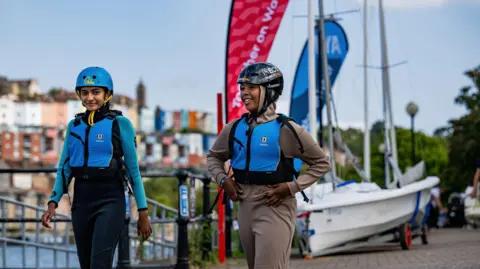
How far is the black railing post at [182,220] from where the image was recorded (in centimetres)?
1341

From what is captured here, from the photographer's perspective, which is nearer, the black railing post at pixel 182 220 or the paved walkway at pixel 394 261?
the black railing post at pixel 182 220

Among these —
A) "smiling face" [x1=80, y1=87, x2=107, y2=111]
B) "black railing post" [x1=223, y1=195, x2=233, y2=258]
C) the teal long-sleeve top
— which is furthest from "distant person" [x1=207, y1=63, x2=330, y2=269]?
"black railing post" [x1=223, y1=195, x2=233, y2=258]

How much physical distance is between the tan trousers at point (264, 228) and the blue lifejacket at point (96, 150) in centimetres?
83

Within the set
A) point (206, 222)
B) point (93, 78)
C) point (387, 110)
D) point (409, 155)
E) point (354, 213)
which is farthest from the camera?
point (409, 155)

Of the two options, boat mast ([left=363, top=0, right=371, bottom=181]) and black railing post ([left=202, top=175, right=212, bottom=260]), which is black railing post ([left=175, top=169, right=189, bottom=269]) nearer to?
black railing post ([left=202, top=175, right=212, bottom=260])

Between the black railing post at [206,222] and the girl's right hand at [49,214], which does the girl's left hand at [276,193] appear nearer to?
the girl's right hand at [49,214]

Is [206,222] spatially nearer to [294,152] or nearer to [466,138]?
[294,152]

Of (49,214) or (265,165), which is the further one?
(49,214)

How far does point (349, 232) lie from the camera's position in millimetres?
18562

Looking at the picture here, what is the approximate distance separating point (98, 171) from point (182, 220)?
6574 mm

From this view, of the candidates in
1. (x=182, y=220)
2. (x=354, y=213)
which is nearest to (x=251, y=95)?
(x=182, y=220)

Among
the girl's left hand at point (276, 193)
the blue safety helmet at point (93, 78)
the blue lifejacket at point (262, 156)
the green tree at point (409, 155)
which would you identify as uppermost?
the blue safety helmet at point (93, 78)

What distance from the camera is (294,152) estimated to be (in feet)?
23.0

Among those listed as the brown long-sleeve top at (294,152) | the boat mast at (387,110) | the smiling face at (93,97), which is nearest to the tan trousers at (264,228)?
the brown long-sleeve top at (294,152)
